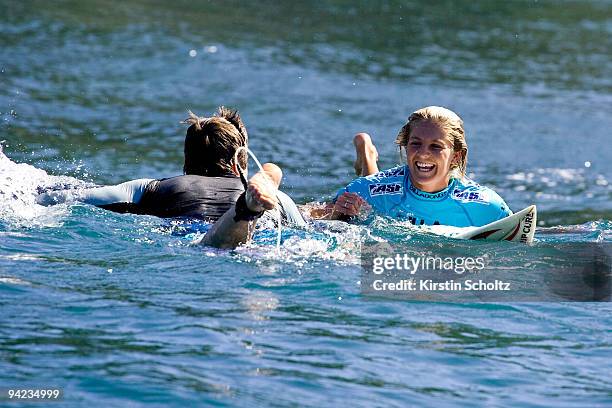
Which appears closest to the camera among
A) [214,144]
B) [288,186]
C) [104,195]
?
[214,144]

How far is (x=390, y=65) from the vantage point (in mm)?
16750

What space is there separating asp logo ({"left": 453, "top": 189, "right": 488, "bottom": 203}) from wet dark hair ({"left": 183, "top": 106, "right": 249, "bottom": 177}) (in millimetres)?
1572

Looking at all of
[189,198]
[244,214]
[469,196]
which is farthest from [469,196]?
[244,214]

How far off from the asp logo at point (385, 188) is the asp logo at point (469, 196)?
391mm

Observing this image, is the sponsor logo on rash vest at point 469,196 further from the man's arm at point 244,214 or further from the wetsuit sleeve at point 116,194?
the wetsuit sleeve at point 116,194

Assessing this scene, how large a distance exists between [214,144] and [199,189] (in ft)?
1.14

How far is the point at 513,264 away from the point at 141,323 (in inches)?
103

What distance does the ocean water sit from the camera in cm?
523

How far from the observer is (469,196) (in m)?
8.09

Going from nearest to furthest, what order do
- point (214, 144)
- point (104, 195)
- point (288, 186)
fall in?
point (214, 144) < point (104, 195) < point (288, 186)

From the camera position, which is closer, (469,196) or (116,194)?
(116,194)

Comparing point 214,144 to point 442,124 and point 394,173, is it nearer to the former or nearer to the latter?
point 394,173

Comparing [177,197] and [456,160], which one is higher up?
[456,160]

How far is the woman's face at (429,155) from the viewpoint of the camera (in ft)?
25.7
